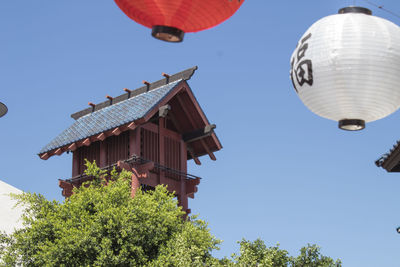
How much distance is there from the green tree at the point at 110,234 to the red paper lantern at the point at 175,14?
401 inches

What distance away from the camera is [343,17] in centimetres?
1000

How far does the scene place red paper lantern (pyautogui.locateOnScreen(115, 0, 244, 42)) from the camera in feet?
32.1

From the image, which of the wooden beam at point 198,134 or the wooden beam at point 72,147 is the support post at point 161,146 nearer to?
the wooden beam at point 198,134

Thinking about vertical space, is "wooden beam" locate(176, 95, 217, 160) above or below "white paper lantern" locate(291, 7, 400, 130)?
above

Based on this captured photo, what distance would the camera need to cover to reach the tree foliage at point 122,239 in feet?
66.6

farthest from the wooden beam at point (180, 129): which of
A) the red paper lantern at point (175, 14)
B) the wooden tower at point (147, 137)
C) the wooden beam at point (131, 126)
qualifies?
the red paper lantern at point (175, 14)

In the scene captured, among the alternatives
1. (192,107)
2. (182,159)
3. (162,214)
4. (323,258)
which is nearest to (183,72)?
(192,107)

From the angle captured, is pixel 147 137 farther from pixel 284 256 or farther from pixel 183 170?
pixel 284 256

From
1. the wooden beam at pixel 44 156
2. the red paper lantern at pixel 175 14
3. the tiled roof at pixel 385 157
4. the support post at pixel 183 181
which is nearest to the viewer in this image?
the red paper lantern at pixel 175 14

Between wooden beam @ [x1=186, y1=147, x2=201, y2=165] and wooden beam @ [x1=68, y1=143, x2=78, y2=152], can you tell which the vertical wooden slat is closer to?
wooden beam @ [x1=186, y1=147, x2=201, y2=165]

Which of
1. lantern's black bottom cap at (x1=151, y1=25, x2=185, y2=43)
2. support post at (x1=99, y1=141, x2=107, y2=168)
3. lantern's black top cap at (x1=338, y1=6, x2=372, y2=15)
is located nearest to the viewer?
lantern's black bottom cap at (x1=151, y1=25, x2=185, y2=43)

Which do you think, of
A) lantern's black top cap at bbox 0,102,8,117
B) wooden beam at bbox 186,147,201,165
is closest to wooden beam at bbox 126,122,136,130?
wooden beam at bbox 186,147,201,165

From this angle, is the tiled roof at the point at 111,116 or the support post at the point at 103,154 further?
the support post at the point at 103,154

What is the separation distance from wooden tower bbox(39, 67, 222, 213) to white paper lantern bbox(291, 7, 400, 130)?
555 inches
